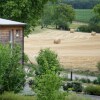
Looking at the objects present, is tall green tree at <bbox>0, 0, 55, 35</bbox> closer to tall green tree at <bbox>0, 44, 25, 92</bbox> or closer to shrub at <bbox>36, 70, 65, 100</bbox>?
tall green tree at <bbox>0, 44, 25, 92</bbox>

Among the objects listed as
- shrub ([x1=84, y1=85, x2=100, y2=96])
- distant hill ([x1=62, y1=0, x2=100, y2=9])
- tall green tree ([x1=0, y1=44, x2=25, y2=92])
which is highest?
distant hill ([x1=62, y1=0, x2=100, y2=9])

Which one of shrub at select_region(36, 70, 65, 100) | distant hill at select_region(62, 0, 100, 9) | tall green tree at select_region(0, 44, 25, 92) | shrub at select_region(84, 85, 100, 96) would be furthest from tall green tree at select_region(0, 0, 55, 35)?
distant hill at select_region(62, 0, 100, 9)

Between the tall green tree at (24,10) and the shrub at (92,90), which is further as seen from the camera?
the tall green tree at (24,10)

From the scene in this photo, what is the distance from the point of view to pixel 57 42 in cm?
7425

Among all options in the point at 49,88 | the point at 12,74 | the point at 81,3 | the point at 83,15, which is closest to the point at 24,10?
the point at 12,74

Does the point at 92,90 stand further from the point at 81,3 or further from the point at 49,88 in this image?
the point at 81,3

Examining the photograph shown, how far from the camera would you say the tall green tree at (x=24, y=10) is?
37.6 meters

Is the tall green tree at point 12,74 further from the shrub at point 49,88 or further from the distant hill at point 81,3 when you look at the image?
the distant hill at point 81,3

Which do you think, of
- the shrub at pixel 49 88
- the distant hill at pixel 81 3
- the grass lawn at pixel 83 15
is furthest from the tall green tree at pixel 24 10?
the distant hill at pixel 81 3

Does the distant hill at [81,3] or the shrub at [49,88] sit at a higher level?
the distant hill at [81,3]

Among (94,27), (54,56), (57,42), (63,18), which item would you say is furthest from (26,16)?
(63,18)

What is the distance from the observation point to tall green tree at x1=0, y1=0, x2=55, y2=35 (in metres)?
37.6

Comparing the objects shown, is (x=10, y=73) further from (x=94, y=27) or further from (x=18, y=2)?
(x=94, y=27)

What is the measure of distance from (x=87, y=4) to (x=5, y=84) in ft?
404
